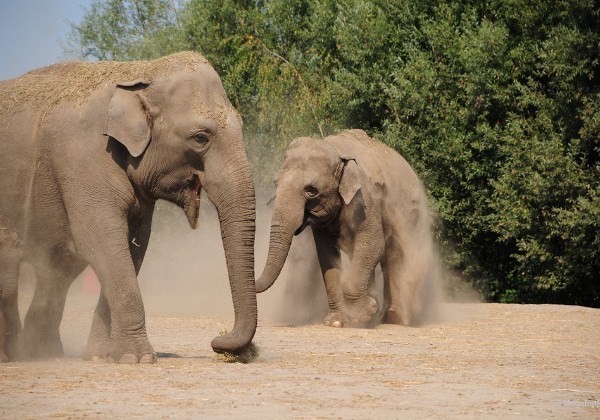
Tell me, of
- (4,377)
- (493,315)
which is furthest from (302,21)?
(4,377)

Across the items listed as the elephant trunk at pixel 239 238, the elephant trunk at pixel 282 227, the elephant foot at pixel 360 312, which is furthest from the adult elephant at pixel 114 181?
the elephant foot at pixel 360 312

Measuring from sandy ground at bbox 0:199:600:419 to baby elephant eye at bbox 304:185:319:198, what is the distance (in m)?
1.97

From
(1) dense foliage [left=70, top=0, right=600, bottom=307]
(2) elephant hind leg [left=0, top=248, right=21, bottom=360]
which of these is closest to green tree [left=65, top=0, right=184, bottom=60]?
(1) dense foliage [left=70, top=0, right=600, bottom=307]

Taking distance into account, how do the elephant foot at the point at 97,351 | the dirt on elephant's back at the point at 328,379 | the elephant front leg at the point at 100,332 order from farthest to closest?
1. the elephant front leg at the point at 100,332
2. the elephant foot at the point at 97,351
3. the dirt on elephant's back at the point at 328,379

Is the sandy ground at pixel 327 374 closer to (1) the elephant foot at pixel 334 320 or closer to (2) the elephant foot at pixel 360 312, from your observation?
(1) the elephant foot at pixel 334 320

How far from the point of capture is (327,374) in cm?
1136

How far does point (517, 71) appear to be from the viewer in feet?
88.8

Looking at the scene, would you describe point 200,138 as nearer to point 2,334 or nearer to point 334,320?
point 2,334

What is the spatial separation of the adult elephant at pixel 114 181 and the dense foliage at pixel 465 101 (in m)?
13.4

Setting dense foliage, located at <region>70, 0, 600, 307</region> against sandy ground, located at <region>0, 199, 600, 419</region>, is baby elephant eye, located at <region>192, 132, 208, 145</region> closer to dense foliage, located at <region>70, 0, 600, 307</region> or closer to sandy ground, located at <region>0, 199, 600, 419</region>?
sandy ground, located at <region>0, 199, 600, 419</region>

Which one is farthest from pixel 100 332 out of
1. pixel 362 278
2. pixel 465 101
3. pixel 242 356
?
pixel 465 101

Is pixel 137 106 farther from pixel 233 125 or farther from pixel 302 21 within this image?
pixel 302 21

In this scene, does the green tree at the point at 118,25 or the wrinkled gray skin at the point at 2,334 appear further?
the green tree at the point at 118,25

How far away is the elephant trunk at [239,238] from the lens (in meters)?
11.7
